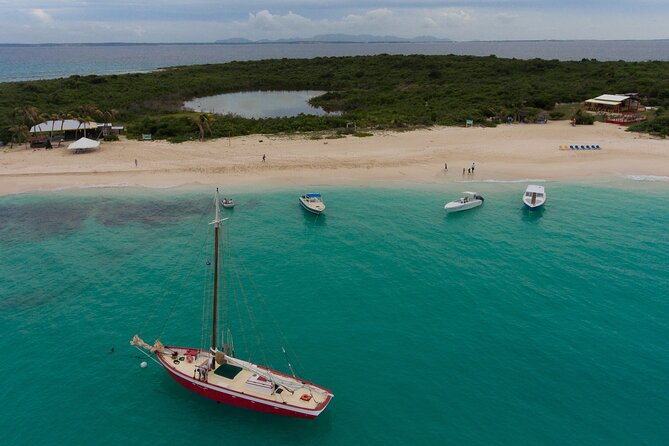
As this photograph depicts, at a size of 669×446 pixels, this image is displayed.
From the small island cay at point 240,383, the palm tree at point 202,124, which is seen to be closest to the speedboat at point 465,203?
the small island cay at point 240,383

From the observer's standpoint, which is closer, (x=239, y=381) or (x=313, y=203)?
(x=239, y=381)

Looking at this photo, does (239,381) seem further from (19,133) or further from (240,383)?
(19,133)

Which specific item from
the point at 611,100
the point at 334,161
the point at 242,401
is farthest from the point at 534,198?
the point at 611,100

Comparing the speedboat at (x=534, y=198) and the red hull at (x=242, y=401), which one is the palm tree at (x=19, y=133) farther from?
the speedboat at (x=534, y=198)

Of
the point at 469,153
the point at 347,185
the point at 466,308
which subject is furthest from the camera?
the point at 469,153

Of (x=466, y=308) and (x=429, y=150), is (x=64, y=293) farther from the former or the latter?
(x=429, y=150)

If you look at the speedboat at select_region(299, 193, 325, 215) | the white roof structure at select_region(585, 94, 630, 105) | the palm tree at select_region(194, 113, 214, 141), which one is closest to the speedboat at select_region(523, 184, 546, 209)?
the speedboat at select_region(299, 193, 325, 215)

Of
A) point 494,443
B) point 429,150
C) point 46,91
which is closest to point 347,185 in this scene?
point 429,150
